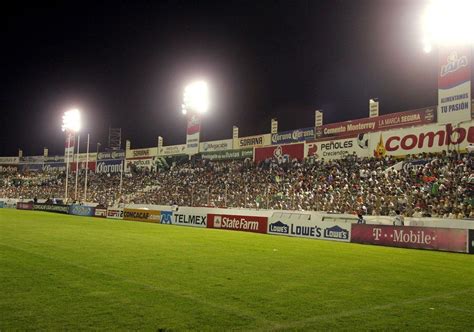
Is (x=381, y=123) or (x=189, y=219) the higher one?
(x=381, y=123)

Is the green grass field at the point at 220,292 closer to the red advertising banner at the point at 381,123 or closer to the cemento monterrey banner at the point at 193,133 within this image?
the red advertising banner at the point at 381,123

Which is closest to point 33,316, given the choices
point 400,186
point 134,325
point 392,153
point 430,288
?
point 134,325

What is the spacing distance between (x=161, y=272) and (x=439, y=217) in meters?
17.8

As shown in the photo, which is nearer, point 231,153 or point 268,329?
point 268,329

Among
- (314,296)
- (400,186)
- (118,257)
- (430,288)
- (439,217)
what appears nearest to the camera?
(314,296)

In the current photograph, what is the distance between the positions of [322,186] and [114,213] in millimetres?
19583

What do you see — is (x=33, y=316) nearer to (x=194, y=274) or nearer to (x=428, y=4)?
(x=194, y=274)

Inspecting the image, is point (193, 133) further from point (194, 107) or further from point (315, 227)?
point (315, 227)

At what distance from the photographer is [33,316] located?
555 cm

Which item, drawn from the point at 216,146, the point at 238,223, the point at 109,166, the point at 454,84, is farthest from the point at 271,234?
the point at 109,166

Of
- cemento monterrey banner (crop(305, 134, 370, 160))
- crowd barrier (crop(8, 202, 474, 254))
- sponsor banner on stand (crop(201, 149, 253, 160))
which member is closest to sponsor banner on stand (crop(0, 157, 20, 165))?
crowd barrier (crop(8, 202, 474, 254))

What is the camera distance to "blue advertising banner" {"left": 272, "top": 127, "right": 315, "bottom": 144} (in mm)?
38069

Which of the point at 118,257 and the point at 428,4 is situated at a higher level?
the point at 428,4

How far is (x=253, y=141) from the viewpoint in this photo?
4322 centimetres
